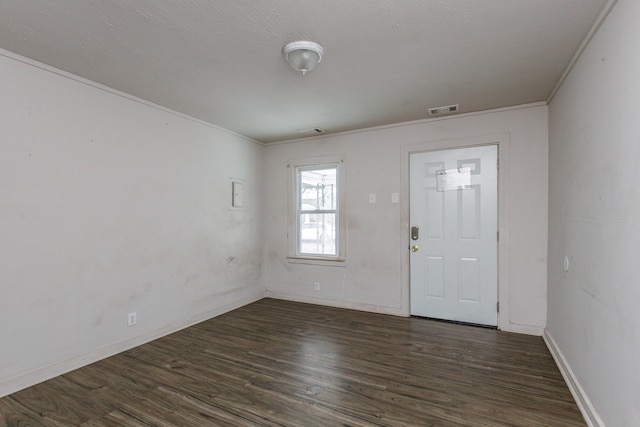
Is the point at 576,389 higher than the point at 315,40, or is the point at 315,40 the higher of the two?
the point at 315,40

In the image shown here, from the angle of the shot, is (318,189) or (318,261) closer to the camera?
(318,261)

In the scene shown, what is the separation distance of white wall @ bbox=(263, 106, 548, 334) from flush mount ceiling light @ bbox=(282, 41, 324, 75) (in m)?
1.99

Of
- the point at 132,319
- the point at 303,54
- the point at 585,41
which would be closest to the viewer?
the point at 585,41

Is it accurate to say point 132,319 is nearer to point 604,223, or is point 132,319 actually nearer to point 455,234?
point 455,234

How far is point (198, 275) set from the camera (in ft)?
12.4

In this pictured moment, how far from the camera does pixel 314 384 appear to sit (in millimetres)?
2355

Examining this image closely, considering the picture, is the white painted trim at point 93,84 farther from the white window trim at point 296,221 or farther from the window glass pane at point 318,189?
the window glass pane at point 318,189

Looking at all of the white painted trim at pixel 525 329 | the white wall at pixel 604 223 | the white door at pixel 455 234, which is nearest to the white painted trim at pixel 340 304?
the white door at pixel 455 234

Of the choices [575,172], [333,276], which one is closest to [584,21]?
[575,172]

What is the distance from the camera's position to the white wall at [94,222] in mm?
2299

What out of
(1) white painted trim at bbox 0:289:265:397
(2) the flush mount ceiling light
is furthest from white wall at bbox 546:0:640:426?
(1) white painted trim at bbox 0:289:265:397

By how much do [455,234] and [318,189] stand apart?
6.44ft

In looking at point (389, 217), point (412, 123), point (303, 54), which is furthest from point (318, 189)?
point (303, 54)

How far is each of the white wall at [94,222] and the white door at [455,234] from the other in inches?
101
